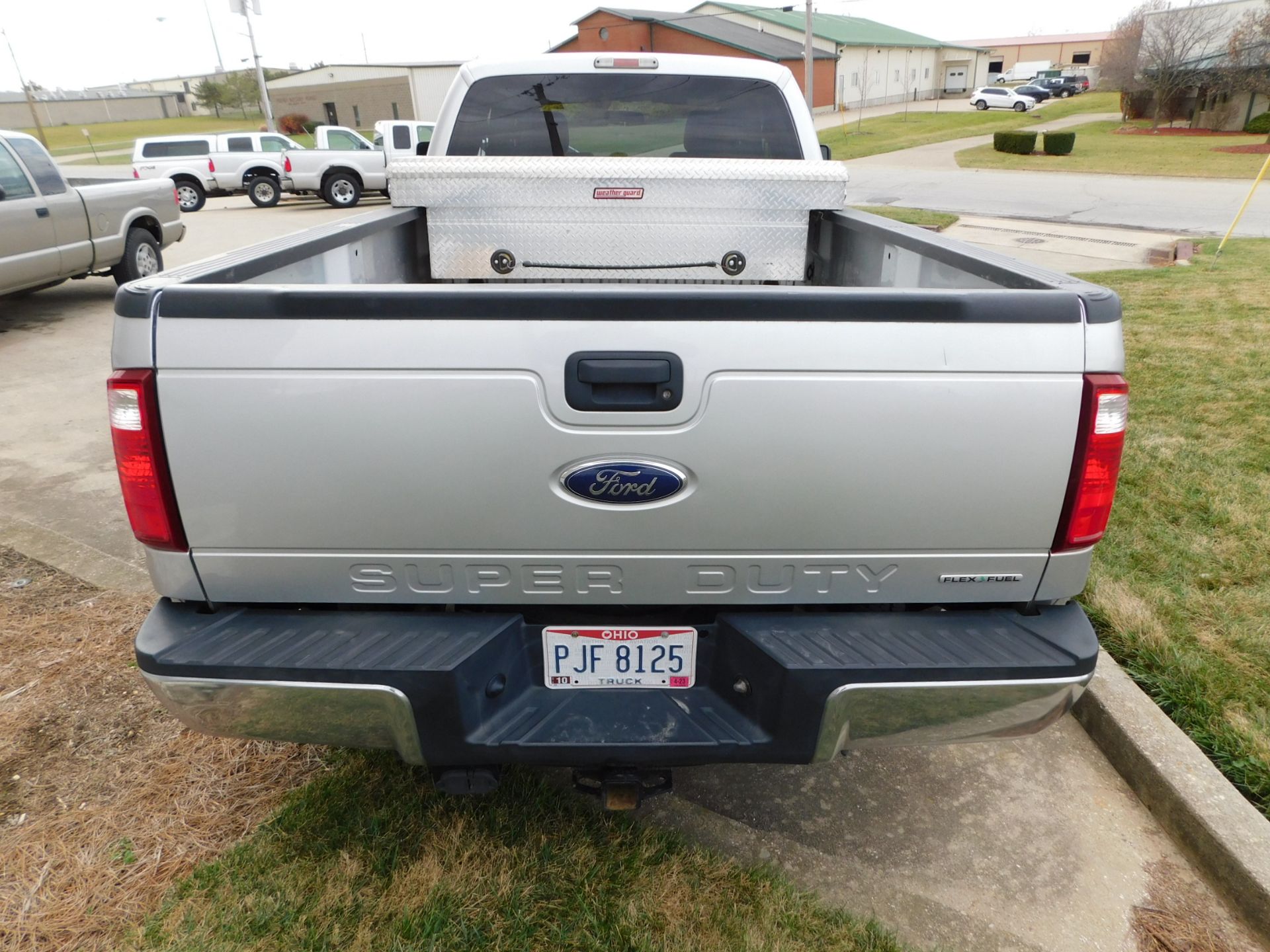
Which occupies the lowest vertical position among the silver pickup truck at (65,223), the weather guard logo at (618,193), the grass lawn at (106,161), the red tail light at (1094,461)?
the grass lawn at (106,161)

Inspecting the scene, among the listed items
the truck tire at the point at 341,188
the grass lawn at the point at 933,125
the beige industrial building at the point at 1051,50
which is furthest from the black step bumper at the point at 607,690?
the beige industrial building at the point at 1051,50

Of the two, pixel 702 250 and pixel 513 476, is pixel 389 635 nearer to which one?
pixel 513 476

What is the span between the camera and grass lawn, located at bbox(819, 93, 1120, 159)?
3506 centimetres

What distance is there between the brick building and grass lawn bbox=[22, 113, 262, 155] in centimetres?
2256

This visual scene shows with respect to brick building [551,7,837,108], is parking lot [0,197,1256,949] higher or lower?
lower

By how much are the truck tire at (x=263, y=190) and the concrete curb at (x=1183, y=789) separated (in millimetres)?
21406

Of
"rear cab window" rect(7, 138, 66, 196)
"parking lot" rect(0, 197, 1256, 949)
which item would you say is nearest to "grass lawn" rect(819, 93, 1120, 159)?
"rear cab window" rect(7, 138, 66, 196)

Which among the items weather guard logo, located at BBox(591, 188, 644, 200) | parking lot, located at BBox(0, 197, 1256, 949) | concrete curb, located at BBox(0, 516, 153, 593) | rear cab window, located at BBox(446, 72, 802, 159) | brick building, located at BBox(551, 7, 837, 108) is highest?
brick building, located at BBox(551, 7, 837, 108)

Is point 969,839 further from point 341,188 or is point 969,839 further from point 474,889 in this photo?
point 341,188

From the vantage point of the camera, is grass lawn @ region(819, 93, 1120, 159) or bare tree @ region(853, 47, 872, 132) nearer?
grass lawn @ region(819, 93, 1120, 159)

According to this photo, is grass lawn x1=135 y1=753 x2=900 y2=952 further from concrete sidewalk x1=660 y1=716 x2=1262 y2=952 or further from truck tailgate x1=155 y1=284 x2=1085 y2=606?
truck tailgate x1=155 y1=284 x2=1085 y2=606

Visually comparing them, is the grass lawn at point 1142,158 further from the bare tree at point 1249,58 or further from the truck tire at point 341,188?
the truck tire at point 341,188

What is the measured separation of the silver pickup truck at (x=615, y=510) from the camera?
5.65 feet

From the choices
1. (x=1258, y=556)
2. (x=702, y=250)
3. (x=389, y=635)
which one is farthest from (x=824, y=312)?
(x=1258, y=556)
